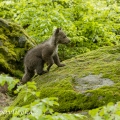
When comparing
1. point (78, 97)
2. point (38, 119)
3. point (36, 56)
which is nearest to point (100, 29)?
point (36, 56)

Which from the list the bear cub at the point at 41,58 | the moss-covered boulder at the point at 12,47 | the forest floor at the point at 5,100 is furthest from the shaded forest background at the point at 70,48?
the forest floor at the point at 5,100

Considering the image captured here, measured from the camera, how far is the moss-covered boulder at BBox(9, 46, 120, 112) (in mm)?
5441

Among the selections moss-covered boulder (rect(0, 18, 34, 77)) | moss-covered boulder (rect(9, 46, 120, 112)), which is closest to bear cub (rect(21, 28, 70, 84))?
moss-covered boulder (rect(9, 46, 120, 112))

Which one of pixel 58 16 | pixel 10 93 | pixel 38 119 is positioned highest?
pixel 38 119

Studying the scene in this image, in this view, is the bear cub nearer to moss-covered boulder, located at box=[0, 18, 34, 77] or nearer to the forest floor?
the forest floor

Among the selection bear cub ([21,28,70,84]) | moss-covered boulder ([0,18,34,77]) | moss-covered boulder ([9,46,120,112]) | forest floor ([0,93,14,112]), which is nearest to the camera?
moss-covered boulder ([9,46,120,112])

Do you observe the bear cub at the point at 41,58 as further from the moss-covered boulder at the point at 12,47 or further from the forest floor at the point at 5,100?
the moss-covered boulder at the point at 12,47

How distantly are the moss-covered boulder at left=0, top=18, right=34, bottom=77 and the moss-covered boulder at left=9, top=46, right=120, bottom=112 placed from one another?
3.35m

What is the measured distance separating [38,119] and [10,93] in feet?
26.1

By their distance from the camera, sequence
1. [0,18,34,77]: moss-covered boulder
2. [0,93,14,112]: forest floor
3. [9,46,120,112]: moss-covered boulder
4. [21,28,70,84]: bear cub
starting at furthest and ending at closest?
[0,18,34,77]: moss-covered boulder < [0,93,14,112]: forest floor < [21,28,70,84]: bear cub < [9,46,120,112]: moss-covered boulder

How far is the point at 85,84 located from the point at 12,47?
5876mm

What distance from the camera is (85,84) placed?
6133 mm

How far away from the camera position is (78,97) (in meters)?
5.56

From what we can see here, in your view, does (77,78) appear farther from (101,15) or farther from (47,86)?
Answer: (101,15)
